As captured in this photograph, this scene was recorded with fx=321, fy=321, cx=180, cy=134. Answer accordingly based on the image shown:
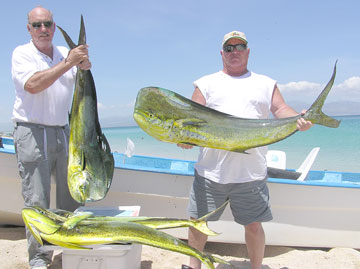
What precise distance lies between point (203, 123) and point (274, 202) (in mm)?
2003

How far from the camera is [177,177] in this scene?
3801 millimetres

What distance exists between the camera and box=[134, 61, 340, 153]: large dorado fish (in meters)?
2.21

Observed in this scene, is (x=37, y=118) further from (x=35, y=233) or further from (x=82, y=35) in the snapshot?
(x=35, y=233)

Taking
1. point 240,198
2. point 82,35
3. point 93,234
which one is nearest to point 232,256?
point 240,198

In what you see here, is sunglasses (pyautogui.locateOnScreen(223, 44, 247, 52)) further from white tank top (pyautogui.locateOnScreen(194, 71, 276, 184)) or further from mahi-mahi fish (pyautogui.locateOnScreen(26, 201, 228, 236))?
mahi-mahi fish (pyautogui.locateOnScreen(26, 201, 228, 236))

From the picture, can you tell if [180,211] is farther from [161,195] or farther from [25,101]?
[25,101]

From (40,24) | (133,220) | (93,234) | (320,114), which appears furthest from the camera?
(40,24)

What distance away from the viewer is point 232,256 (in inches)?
150

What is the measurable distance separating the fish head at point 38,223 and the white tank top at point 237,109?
1271 millimetres

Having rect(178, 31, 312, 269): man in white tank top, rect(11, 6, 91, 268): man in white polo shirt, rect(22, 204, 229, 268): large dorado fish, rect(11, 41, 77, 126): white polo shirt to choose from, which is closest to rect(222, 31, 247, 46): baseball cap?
rect(178, 31, 312, 269): man in white tank top

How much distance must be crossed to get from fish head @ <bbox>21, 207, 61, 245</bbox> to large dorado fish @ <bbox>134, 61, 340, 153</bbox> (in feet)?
2.75

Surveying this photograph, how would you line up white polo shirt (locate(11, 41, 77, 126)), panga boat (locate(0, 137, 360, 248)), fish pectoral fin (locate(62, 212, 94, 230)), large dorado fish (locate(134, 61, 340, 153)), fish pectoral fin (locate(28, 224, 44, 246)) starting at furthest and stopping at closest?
1. panga boat (locate(0, 137, 360, 248))
2. white polo shirt (locate(11, 41, 77, 126))
3. large dorado fish (locate(134, 61, 340, 153))
4. fish pectoral fin (locate(62, 212, 94, 230))
5. fish pectoral fin (locate(28, 224, 44, 246))

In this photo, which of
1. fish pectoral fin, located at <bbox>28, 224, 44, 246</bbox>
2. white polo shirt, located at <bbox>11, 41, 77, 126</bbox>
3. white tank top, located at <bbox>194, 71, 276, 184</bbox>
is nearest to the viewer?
fish pectoral fin, located at <bbox>28, 224, 44, 246</bbox>

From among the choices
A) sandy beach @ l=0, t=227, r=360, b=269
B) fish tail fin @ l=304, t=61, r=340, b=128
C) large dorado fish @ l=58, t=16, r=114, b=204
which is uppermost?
fish tail fin @ l=304, t=61, r=340, b=128
